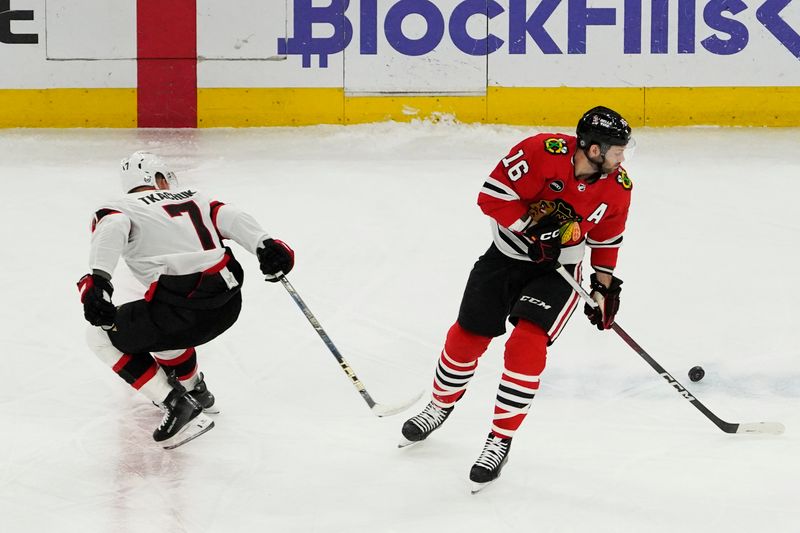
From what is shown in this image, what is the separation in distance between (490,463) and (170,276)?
1.04 meters

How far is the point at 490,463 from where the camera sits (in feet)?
9.32

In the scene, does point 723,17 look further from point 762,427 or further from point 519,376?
point 519,376

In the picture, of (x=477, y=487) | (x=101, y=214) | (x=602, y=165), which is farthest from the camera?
(x=101, y=214)

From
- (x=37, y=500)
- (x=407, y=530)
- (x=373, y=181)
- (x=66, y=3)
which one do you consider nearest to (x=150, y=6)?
(x=66, y=3)

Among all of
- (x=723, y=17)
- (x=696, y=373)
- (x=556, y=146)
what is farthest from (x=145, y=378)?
(x=723, y=17)

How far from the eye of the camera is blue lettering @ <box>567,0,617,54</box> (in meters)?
6.34

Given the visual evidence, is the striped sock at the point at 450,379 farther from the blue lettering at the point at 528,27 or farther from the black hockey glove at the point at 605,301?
the blue lettering at the point at 528,27

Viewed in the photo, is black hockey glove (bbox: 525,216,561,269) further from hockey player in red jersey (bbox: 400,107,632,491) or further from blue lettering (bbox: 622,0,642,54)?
blue lettering (bbox: 622,0,642,54)

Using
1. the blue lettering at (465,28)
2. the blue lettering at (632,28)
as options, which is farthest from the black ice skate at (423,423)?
the blue lettering at (632,28)

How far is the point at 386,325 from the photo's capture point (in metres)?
4.05

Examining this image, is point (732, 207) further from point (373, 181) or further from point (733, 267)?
point (373, 181)

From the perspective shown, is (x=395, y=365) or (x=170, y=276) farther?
(x=395, y=365)

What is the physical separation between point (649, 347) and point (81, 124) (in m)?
4.05

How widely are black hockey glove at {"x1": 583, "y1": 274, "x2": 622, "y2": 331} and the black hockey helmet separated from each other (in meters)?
0.44
